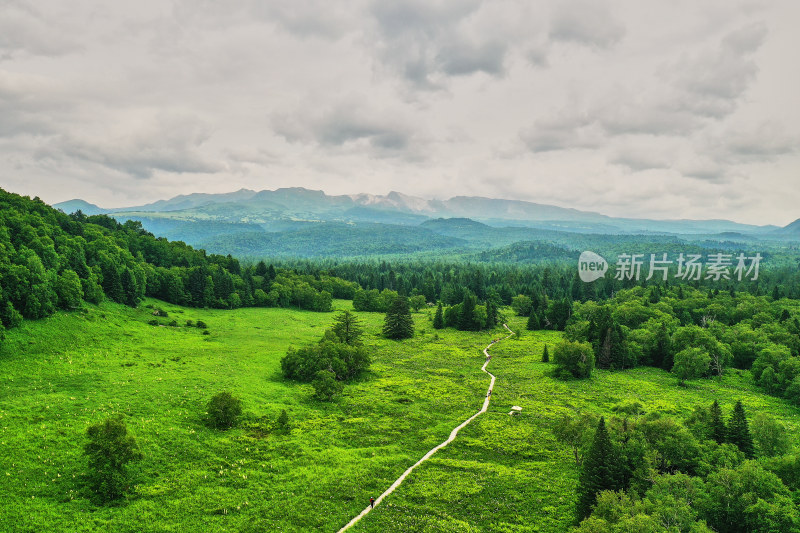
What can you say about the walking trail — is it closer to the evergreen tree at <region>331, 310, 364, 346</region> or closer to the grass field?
the grass field

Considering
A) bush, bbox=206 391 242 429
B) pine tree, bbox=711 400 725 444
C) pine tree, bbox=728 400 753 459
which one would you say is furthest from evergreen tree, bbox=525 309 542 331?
bush, bbox=206 391 242 429

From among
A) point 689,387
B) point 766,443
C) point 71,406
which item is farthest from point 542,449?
point 71,406

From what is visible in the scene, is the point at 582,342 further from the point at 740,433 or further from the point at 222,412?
the point at 222,412

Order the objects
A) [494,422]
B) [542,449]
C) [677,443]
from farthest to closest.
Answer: [494,422]
[542,449]
[677,443]

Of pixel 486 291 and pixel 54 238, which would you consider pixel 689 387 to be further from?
pixel 54 238

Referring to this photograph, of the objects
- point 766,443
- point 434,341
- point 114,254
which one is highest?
point 114,254

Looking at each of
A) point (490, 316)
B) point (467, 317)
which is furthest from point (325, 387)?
point (490, 316)

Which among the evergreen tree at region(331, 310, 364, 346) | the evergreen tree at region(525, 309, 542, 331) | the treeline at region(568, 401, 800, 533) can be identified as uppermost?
the treeline at region(568, 401, 800, 533)
